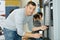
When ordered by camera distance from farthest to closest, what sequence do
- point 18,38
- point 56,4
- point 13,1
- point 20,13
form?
point 13,1, point 18,38, point 20,13, point 56,4

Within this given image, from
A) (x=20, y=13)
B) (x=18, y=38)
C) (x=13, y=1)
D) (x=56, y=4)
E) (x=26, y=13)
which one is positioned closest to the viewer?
(x=56, y=4)

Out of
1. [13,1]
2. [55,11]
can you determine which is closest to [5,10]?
[13,1]

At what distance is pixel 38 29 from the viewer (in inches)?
89.0

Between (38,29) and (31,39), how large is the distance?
0.20m

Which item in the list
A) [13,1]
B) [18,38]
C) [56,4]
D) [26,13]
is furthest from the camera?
[13,1]

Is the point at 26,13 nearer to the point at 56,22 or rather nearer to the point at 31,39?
the point at 31,39

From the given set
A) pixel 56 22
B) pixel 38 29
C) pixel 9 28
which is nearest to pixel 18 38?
pixel 9 28

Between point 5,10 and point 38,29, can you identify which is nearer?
point 38,29

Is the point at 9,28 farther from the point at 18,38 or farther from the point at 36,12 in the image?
the point at 36,12

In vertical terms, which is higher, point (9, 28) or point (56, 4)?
point (56, 4)

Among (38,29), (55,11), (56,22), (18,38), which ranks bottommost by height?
(18,38)

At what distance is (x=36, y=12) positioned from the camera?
8.35 ft

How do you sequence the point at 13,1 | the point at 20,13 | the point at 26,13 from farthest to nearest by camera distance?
the point at 13,1
the point at 26,13
the point at 20,13

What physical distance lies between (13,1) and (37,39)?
111 centimetres
